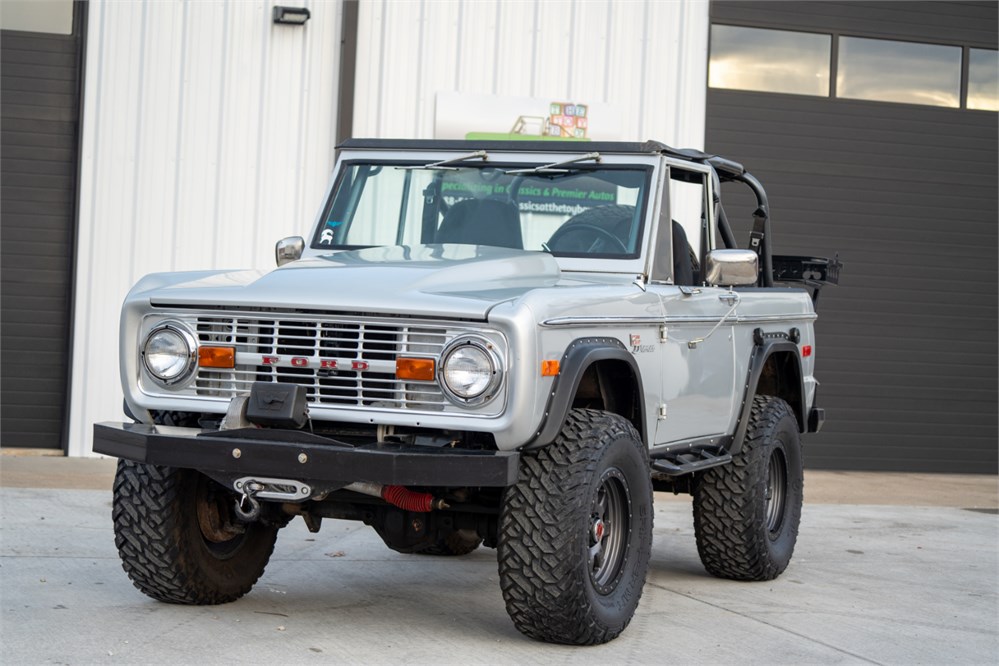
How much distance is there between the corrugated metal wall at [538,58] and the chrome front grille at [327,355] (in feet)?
23.0

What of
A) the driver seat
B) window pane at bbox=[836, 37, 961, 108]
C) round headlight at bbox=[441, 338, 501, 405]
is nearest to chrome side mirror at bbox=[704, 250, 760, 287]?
the driver seat

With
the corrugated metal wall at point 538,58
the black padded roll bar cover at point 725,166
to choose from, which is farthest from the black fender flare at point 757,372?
the corrugated metal wall at point 538,58

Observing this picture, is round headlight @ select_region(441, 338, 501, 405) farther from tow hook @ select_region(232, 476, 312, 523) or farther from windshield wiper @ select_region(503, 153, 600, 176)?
windshield wiper @ select_region(503, 153, 600, 176)

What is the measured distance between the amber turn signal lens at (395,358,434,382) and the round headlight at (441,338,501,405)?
0.05 meters

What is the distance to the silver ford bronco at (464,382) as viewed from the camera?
15.5 feet

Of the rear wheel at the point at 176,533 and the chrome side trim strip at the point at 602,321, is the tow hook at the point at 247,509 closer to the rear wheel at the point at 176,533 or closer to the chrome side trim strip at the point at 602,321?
the rear wheel at the point at 176,533

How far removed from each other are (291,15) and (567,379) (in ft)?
25.5

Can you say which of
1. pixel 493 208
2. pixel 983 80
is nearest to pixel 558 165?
pixel 493 208

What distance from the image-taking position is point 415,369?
15.7ft

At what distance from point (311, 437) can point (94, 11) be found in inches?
316

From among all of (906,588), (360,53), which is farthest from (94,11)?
(906,588)

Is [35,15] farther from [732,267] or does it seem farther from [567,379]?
[567,379]

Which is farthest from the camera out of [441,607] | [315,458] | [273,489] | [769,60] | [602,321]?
[769,60]

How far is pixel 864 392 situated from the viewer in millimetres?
13234
